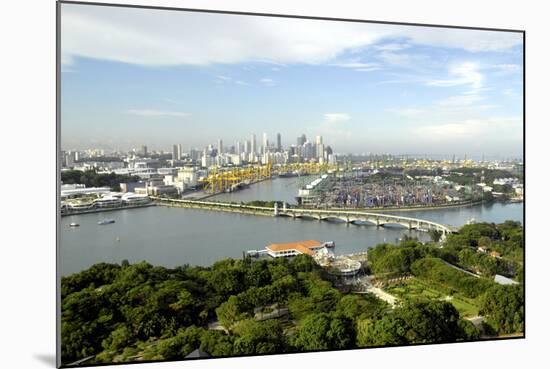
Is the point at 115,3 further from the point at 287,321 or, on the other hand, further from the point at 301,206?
the point at 287,321

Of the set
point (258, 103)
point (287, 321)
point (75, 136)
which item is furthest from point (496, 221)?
point (75, 136)

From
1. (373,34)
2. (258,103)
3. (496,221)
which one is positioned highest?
(373,34)

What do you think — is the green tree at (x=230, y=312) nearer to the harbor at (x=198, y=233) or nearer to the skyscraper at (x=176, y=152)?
the harbor at (x=198, y=233)

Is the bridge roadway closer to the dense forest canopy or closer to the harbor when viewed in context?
the harbor

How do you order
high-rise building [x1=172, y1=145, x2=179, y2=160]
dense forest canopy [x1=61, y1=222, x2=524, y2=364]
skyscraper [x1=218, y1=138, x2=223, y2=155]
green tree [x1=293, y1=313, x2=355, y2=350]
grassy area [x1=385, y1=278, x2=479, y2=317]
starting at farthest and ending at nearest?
grassy area [x1=385, y1=278, x2=479, y2=317], skyscraper [x1=218, y1=138, x2=223, y2=155], high-rise building [x1=172, y1=145, x2=179, y2=160], green tree [x1=293, y1=313, x2=355, y2=350], dense forest canopy [x1=61, y1=222, x2=524, y2=364]

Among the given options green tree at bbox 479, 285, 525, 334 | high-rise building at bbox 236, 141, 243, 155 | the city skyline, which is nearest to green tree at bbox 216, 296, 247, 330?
high-rise building at bbox 236, 141, 243, 155

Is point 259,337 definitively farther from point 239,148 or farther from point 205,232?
point 239,148
